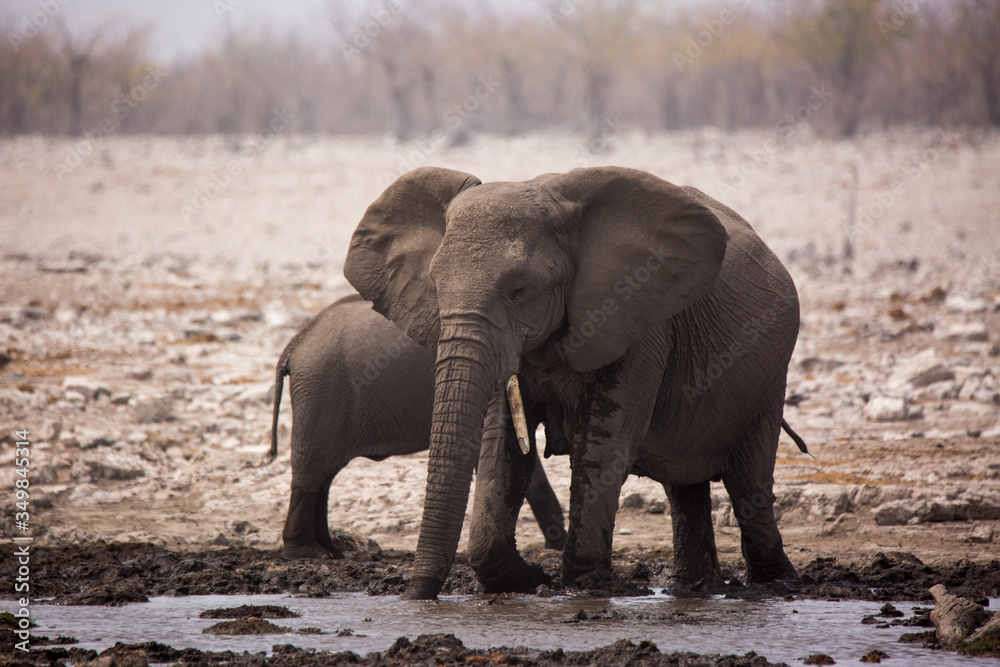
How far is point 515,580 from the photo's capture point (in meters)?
5.27

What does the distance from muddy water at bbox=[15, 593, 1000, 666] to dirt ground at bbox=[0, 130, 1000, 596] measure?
1731 millimetres

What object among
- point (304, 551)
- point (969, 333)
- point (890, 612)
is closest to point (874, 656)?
point (890, 612)

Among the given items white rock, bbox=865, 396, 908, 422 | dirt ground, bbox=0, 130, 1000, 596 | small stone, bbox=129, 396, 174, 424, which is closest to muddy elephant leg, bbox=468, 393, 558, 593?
dirt ground, bbox=0, 130, 1000, 596

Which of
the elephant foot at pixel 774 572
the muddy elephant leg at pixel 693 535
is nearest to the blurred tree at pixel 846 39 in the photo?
the muddy elephant leg at pixel 693 535

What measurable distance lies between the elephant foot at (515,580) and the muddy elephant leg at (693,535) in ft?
3.46

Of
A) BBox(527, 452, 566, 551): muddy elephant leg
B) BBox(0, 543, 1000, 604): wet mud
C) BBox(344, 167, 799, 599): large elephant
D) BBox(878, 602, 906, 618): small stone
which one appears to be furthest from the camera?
BBox(527, 452, 566, 551): muddy elephant leg

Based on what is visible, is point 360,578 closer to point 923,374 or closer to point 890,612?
point 890,612

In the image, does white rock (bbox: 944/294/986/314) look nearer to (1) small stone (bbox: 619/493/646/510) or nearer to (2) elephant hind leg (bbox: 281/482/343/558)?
(1) small stone (bbox: 619/493/646/510)

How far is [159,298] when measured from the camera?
1593 centimetres

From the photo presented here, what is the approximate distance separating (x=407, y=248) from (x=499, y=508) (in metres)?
1.26

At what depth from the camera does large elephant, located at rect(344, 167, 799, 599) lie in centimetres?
455

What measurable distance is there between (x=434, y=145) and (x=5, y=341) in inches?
767

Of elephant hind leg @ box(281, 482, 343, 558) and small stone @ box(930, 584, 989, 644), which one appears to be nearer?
small stone @ box(930, 584, 989, 644)

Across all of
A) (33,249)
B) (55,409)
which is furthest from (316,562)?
(33,249)
